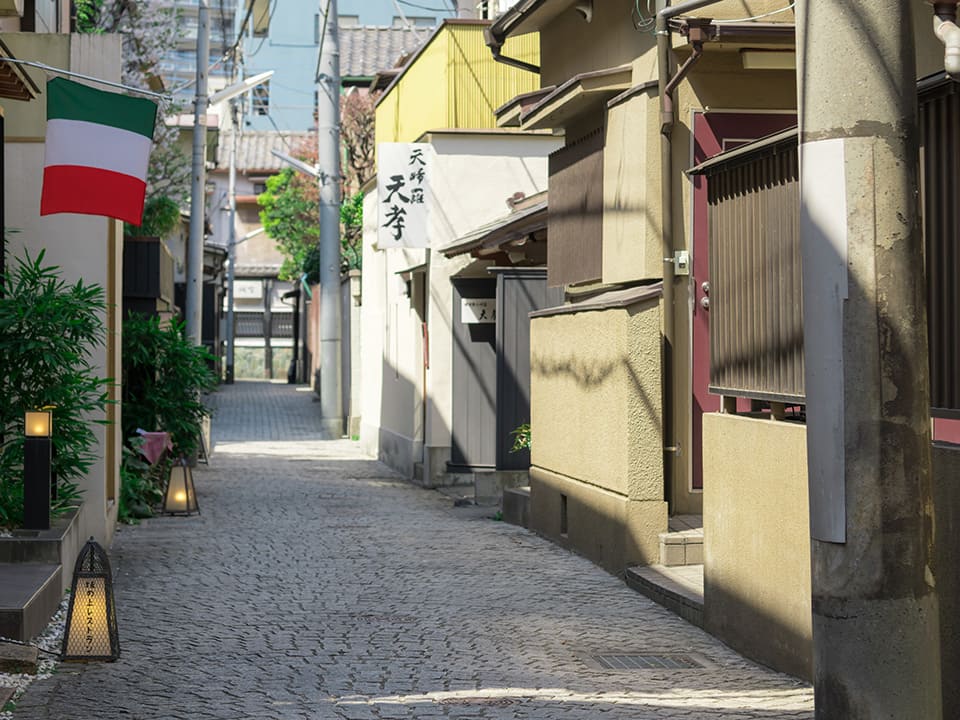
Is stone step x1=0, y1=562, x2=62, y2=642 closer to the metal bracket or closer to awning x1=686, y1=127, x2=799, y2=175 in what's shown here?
awning x1=686, y1=127, x2=799, y2=175

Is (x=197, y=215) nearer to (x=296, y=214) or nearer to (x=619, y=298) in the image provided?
(x=619, y=298)

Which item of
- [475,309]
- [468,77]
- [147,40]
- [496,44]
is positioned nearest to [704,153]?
[496,44]

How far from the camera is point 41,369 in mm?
12148

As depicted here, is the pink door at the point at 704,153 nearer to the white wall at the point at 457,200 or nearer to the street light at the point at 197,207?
the white wall at the point at 457,200

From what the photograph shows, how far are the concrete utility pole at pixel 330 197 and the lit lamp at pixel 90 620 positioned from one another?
23.8 meters

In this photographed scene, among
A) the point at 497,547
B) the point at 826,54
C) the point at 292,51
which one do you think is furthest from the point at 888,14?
the point at 292,51

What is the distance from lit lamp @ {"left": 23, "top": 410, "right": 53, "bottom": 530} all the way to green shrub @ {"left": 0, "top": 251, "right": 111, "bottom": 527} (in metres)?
0.37

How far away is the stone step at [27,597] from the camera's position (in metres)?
8.81

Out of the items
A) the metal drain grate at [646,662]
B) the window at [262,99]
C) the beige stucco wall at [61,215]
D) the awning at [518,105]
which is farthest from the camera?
the window at [262,99]

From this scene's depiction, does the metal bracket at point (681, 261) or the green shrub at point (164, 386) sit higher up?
the metal bracket at point (681, 261)

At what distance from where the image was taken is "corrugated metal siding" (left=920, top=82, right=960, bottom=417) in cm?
703

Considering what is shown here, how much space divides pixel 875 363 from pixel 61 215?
1072 cm

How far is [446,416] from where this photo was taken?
2300cm

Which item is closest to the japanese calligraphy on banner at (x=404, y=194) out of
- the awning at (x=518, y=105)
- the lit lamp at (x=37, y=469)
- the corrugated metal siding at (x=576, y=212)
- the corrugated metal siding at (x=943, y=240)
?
the awning at (x=518, y=105)
